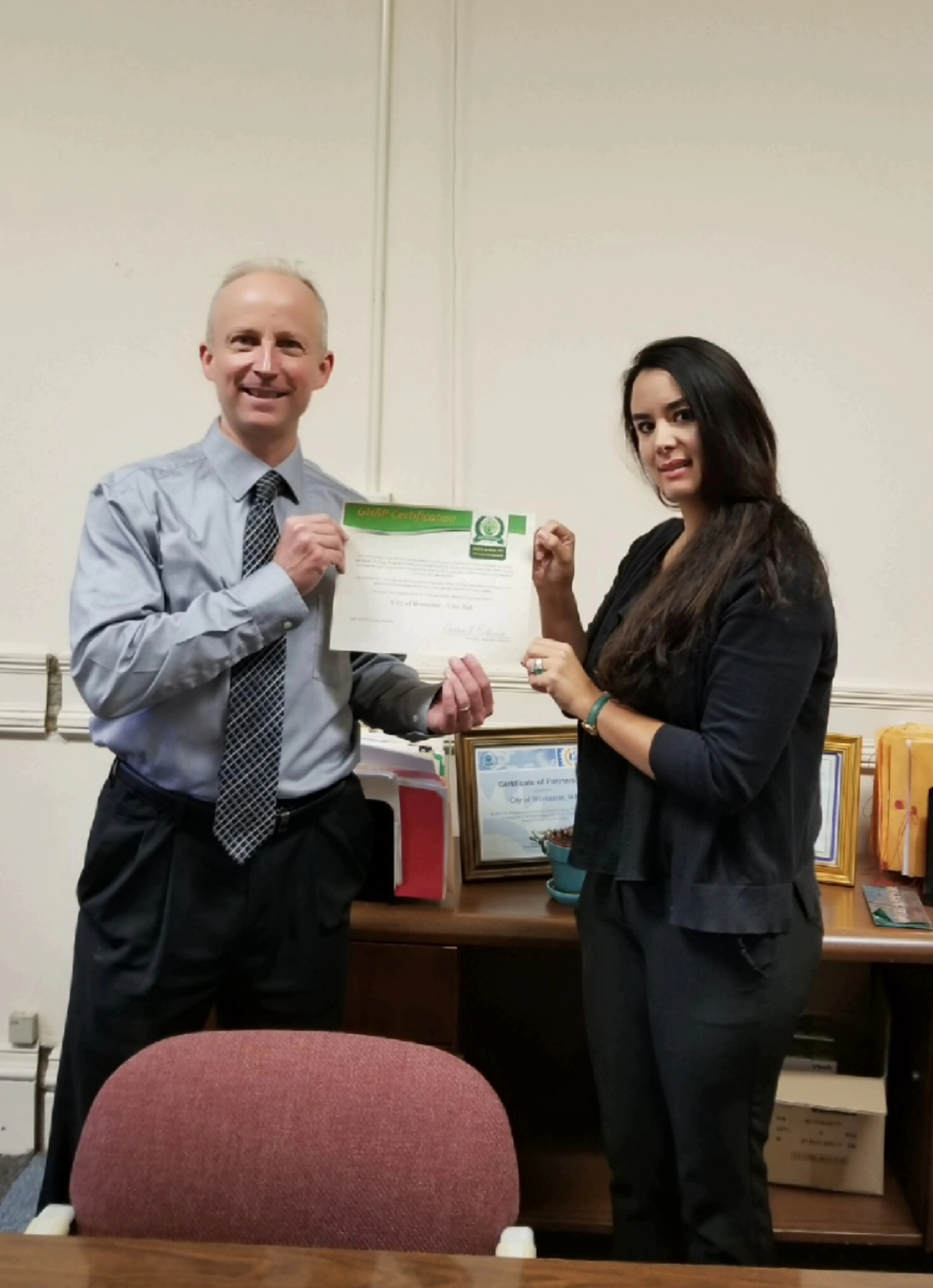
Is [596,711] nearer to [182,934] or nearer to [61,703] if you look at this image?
[182,934]

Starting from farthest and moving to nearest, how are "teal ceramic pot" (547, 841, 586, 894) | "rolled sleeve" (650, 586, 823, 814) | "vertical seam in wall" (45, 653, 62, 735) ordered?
1. "vertical seam in wall" (45, 653, 62, 735)
2. "teal ceramic pot" (547, 841, 586, 894)
3. "rolled sleeve" (650, 586, 823, 814)

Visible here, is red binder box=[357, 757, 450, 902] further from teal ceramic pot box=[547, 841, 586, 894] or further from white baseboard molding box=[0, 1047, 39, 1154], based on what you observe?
white baseboard molding box=[0, 1047, 39, 1154]

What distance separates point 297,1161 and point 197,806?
538 mm

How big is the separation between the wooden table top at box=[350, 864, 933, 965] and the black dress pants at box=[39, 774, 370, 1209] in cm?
36

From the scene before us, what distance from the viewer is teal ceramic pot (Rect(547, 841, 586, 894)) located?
→ 1.96 metres

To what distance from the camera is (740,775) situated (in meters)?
1.30

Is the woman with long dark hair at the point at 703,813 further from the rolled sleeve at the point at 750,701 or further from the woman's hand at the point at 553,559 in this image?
the woman's hand at the point at 553,559

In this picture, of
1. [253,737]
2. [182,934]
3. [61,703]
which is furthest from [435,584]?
[61,703]

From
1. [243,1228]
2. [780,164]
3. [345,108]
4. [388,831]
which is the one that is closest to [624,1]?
[780,164]

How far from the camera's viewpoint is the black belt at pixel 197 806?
1443mm

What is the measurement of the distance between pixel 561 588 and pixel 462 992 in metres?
0.96

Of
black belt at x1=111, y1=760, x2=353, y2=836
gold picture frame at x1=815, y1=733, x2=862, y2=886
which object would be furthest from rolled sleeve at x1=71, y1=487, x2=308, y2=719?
gold picture frame at x1=815, y1=733, x2=862, y2=886

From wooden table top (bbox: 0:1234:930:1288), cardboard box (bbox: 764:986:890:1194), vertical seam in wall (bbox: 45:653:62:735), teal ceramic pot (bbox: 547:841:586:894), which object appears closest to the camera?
wooden table top (bbox: 0:1234:930:1288)

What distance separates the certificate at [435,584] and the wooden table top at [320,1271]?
80 centimetres
